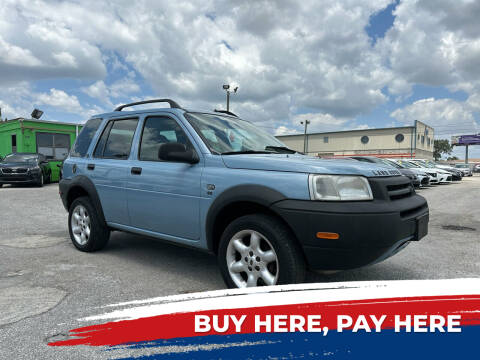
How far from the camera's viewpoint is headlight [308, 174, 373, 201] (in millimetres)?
2777

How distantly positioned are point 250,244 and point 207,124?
1422mm

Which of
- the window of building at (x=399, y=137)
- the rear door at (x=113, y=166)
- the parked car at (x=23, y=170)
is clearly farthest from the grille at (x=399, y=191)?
the window of building at (x=399, y=137)

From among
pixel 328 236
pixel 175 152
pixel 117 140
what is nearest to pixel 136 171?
pixel 117 140

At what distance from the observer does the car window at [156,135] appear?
3857 mm

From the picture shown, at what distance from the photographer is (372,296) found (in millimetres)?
3078

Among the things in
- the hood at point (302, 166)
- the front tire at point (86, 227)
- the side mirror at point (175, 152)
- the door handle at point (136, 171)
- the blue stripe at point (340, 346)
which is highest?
the side mirror at point (175, 152)

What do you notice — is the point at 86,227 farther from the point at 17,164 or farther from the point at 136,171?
the point at 17,164

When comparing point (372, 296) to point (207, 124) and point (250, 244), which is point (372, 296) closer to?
point (250, 244)

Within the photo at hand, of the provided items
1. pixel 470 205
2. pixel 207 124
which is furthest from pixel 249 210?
pixel 470 205

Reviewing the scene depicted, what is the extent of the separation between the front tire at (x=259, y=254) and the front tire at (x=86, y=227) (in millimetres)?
2119

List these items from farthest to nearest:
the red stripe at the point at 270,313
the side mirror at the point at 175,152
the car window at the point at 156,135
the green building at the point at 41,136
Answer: the green building at the point at 41,136 → the car window at the point at 156,135 → the side mirror at the point at 175,152 → the red stripe at the point at 270,313

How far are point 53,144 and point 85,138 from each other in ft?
55.8

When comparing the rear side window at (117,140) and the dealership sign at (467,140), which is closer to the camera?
the rear side window at (117,140)

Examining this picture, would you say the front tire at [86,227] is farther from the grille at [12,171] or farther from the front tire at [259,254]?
the grille at [12,171]
